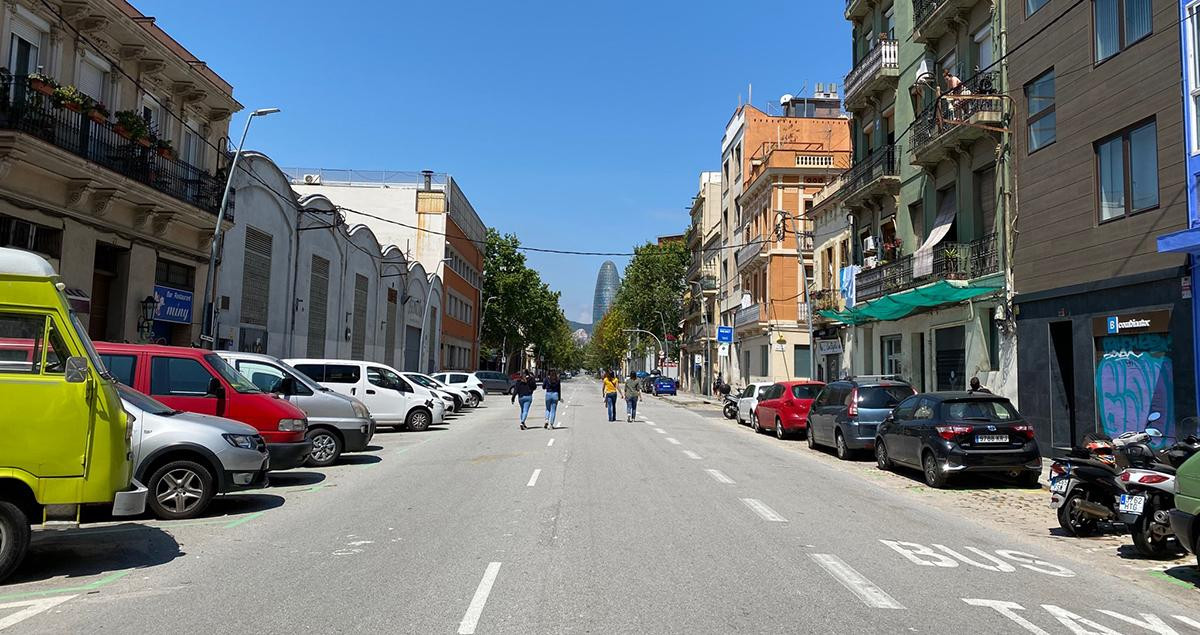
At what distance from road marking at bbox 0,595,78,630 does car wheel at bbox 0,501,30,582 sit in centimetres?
64

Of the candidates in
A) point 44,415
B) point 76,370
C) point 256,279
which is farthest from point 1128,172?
point 256,279

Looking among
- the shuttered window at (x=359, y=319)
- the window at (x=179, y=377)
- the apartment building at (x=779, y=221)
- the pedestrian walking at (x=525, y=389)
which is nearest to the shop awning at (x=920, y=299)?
the pedestrian walking at (x=525, y=389)

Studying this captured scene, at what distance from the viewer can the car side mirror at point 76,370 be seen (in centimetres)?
636

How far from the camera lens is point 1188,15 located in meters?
13.7

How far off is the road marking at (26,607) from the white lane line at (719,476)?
8.87 meters

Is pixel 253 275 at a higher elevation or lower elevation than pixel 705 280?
lower

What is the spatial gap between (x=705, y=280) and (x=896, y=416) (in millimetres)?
53673

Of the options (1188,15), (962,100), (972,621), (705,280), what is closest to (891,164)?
(962,100)

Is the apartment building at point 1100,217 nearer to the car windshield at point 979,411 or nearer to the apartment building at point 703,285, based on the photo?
the car windshield at point 979,411

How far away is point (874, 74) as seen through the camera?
89.6 ft

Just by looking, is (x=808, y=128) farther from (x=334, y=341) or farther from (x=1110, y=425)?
(x=1110, y=425)

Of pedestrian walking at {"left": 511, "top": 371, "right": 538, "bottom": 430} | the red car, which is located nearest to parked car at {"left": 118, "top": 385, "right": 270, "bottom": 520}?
pedestrian walking at {"left": 511, "top": 371, "right": 538, "bottom": 430}

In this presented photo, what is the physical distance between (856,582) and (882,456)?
9.41m

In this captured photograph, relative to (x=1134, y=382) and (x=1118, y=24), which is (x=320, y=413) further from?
(x=1118, y=24)
